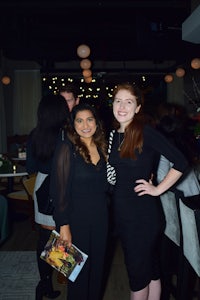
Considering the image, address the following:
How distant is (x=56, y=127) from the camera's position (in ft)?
7.77

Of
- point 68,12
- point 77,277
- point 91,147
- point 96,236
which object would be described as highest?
point 68,12

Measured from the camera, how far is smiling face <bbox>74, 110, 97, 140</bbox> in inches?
81.2

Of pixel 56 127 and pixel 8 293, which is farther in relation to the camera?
pixel 8 293

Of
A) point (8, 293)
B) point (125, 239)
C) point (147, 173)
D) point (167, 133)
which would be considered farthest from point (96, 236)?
point (167, 133)

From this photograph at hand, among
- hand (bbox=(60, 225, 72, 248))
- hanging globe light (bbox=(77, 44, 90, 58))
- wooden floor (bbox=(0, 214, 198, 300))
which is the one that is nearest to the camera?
Answer: hand (bbox=(60, 225, 72, 248))

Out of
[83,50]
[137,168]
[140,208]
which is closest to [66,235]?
[140,208]

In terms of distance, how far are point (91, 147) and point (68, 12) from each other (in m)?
6.21

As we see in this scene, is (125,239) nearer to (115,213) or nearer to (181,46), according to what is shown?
(115,213)

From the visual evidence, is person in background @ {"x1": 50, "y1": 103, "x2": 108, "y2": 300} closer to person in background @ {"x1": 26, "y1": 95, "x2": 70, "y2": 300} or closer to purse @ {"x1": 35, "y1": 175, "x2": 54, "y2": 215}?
person in background @ {"x1": 26, "y1": 95, "x2": 70, "y2": 300}

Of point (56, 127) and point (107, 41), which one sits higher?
point (107, 41)

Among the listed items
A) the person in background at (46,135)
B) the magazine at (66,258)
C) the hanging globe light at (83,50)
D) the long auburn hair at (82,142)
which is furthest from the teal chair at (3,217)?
the hanging globe light at (83,50)

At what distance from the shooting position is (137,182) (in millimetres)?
1907

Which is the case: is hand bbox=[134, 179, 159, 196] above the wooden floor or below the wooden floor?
above

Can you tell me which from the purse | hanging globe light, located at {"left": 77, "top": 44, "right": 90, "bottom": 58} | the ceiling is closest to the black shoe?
the purse
